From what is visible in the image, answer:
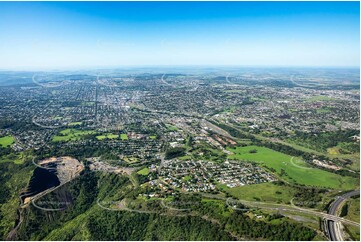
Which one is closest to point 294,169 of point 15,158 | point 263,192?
point 263,192

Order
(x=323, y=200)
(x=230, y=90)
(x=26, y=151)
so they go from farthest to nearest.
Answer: (x=230, y=90), (x=26, y=151), (x=323, y=200)

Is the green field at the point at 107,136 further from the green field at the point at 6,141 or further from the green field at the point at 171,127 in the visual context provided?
the green field at the point at 6,141

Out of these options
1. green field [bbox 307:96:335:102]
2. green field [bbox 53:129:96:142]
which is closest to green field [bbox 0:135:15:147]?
green field [bbox 53:129:96:142]

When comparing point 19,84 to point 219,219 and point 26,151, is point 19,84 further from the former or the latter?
point 219,219

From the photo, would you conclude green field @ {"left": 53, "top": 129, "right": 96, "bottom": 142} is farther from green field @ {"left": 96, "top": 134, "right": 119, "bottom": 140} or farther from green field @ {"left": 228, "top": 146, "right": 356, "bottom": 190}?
green field @ {"left": 228, "top": 146, "right": 356, "bottom": 190}

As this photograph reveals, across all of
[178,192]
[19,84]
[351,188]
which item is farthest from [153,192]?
[19,84]

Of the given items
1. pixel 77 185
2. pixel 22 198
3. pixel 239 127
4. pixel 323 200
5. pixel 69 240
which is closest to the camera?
pixel 69 240
